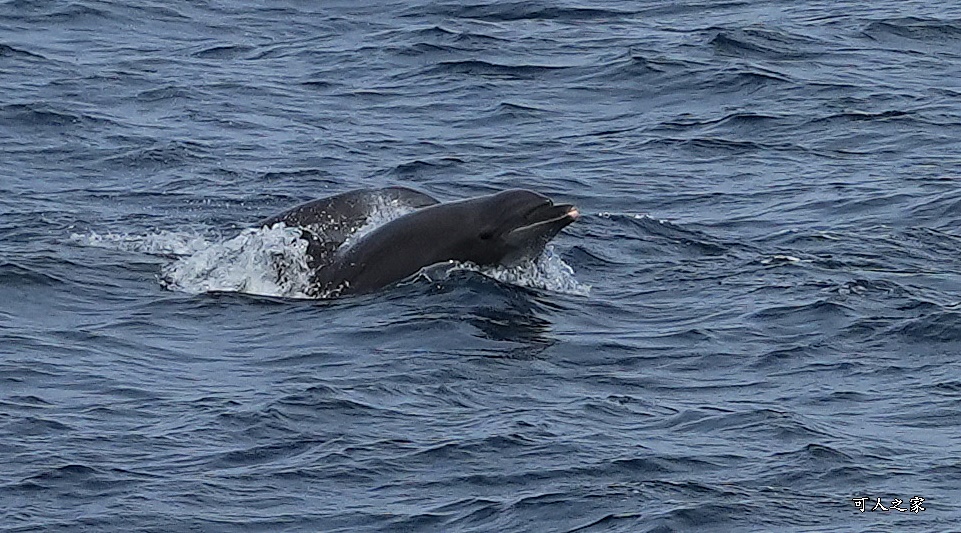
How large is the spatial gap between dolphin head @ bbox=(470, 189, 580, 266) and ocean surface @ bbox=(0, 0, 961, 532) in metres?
0.23

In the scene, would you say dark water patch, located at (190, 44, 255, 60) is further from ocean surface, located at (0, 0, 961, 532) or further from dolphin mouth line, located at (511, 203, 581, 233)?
dolphin mouth line, located at (511, 203, 581, 233)

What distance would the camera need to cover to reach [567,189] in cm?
2114

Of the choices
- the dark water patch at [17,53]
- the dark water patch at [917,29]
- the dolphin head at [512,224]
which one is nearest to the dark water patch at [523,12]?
the dark water patch at [917,29]

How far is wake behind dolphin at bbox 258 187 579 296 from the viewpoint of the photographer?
16.6 meters

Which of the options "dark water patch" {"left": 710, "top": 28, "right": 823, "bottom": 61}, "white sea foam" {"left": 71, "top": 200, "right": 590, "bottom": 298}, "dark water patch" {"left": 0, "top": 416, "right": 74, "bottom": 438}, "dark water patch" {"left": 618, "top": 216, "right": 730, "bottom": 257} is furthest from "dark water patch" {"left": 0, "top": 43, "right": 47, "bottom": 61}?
"dark water patch" {"left": 0, "top": 416, "right": 74, "bottom": 438}

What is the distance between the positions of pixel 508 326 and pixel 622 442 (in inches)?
113

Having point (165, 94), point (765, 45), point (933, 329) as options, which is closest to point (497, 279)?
point (933, 329)

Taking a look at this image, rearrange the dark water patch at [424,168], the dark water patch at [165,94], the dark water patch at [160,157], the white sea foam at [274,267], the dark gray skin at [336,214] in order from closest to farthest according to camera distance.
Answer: the white sea foam at [274,267] → the dark gray skin at [336,214] → the dark water patch at [424,168] → the dark water patch at [160,157] → the dark water patch at [165,94]

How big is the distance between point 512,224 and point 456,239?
442 mm

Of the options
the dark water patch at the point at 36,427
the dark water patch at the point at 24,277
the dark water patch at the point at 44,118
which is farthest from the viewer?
the dark water patch at the point at 44,118

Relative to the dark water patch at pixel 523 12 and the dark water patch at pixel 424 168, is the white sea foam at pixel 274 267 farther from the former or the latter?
the dark water patch at pixel 523 12

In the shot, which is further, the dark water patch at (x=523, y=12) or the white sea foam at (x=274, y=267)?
the dark water patch at (x=523, y=12)

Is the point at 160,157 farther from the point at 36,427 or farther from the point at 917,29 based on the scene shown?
the point at 917,29

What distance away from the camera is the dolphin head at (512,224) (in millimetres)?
16547
